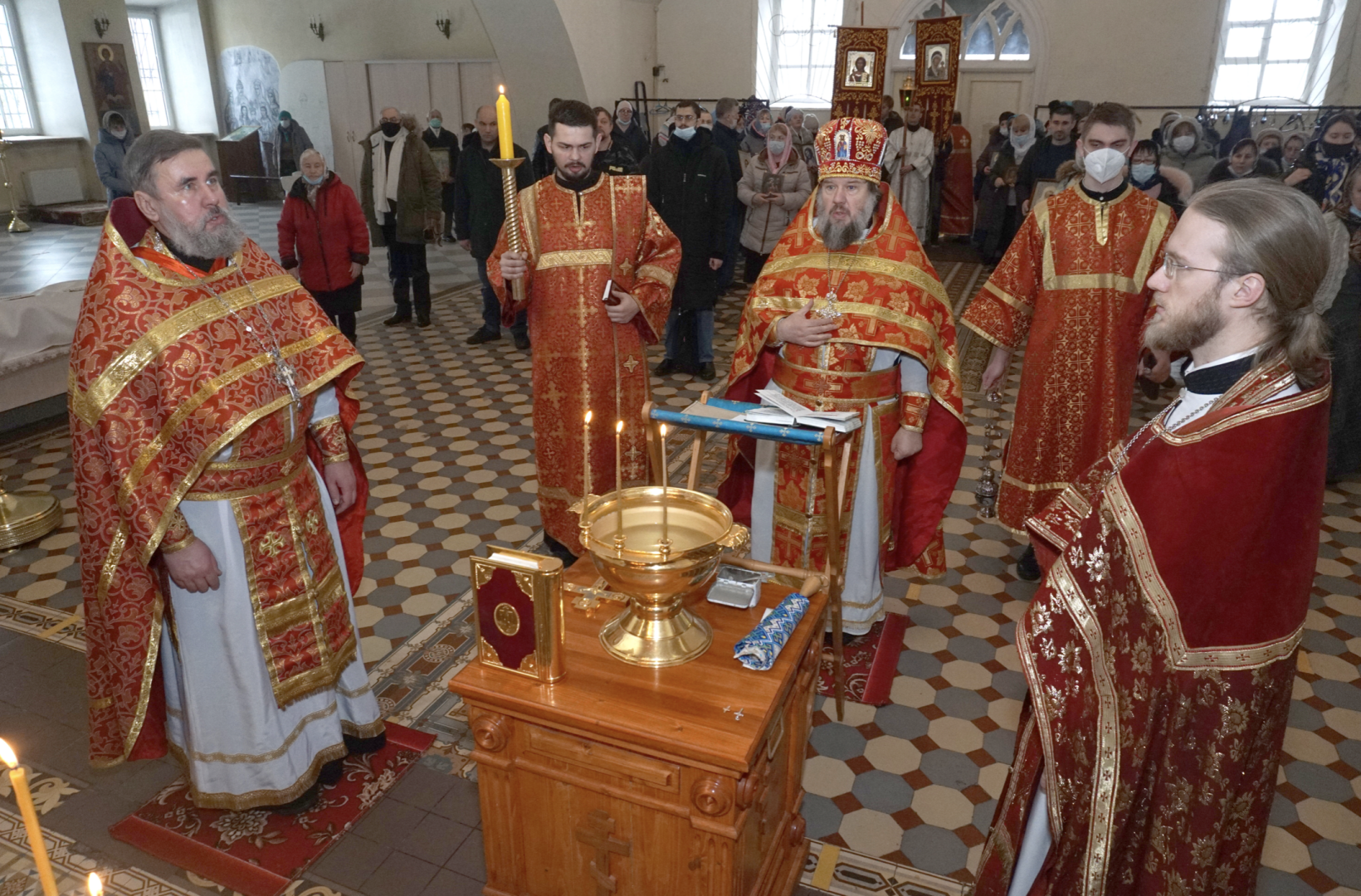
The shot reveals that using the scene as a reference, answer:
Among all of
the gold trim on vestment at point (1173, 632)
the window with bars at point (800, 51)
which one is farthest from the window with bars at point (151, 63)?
the gold trim on vestment at point (1173, 632)

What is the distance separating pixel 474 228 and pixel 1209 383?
6.48m

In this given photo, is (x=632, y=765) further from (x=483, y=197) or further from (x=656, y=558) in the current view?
(x=483, y=197)

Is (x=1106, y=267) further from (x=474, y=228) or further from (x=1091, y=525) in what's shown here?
(x=474, y=228)

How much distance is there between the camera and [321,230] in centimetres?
676

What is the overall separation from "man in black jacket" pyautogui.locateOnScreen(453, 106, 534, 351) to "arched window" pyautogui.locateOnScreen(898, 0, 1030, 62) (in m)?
8.32

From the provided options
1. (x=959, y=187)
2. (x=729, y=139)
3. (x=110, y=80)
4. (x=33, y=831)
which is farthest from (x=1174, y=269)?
(x=110, y=80)

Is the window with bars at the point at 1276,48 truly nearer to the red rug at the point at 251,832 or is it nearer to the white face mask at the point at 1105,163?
the white face mask at the point at 1105,163

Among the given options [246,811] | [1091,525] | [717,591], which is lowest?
[246,811]

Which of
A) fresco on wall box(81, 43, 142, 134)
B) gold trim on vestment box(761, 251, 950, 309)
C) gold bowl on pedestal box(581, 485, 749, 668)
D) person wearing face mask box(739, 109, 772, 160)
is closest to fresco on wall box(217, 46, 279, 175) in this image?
fresco on wall box(81, 43, 142, 134)

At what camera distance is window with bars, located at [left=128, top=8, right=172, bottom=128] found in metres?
18.2

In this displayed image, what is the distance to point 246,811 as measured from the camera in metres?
2.81

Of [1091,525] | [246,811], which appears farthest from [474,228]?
[1091,525]

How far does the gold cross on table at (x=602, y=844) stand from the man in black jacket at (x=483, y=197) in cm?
533

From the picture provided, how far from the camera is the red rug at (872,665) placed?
11.1ft
